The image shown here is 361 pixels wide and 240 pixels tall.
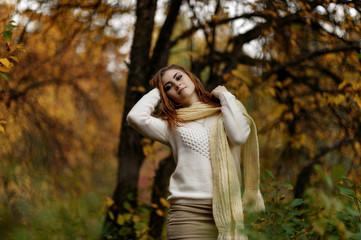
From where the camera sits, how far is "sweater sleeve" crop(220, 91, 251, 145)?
7.08 feet

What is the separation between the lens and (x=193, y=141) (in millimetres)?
2217

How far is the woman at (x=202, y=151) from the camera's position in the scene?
2090 millimetres

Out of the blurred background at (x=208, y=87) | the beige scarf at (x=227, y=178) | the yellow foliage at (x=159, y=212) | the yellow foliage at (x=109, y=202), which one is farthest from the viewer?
the yellow foliage at (x=159, y=212)

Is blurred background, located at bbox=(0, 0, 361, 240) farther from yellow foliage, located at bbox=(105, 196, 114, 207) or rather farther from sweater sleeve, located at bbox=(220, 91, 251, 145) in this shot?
sweater sleeve, located at bbox=(220, 91, 251, 145)

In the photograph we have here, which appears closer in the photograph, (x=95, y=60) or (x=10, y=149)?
(x=10, y=149)

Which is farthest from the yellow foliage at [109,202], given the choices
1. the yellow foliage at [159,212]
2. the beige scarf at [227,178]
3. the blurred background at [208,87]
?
the beige scarf at [227,178]

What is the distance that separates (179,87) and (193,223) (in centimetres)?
73

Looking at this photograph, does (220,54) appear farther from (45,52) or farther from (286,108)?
(45,52)

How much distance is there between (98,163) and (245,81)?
4.36 meters

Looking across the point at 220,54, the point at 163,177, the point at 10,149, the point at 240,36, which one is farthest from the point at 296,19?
the point at 10,149

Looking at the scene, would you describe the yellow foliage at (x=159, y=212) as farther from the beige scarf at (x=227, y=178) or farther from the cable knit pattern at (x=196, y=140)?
the cable knit pattern at (x=196, y=140)

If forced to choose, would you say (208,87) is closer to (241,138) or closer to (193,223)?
(241,138)

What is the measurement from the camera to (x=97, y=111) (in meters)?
7.84

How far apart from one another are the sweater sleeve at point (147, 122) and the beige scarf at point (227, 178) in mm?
129
